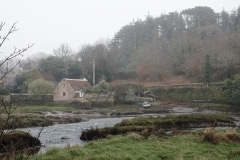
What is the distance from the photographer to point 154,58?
87.5m

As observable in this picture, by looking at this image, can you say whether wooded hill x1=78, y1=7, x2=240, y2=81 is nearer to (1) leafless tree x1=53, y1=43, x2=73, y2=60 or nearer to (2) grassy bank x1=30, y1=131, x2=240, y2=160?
(1) leafless tree x1=53, y1=43, x2=73, y2=60

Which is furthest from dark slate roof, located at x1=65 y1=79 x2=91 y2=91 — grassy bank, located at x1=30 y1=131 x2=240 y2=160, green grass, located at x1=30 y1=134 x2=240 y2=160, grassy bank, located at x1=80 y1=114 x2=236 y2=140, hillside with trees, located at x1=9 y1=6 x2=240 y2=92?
green grass, located at x1=30 y1=134 x2=240 y2=160

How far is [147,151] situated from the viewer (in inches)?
573

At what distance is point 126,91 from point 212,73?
79.9 feet

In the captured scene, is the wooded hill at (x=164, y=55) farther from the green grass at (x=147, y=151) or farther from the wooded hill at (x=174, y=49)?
the green grass at (x=147, y=151)

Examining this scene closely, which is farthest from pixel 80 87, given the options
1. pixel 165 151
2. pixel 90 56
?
pixel 165 151


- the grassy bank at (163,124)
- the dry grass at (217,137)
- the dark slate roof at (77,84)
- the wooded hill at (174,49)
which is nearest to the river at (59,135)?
the grassy bank at (163,124)

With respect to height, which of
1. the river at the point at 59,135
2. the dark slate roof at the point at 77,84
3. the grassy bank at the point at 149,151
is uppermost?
the dark slate roof at the point at 77,84

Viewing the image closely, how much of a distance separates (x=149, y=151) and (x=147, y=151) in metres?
0.14

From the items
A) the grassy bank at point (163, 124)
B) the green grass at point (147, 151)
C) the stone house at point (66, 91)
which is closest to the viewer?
the green grass at point (147, 151)

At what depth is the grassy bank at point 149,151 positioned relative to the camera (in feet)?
43.6

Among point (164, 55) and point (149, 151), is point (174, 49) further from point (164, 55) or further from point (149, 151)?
point (149, 151)

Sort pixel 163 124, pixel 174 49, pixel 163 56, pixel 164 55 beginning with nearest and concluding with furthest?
pixel 163 124
pixel 163 56
pixel 174 49
pixel 164 55

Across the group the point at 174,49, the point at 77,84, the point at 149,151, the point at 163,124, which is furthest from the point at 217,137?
the point at 174,49
